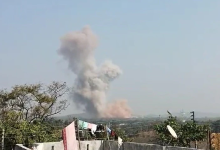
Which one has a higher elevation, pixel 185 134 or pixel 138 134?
pixel 185 134

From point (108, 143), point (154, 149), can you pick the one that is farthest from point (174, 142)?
point (154, 149)

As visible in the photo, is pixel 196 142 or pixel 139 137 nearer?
pixel 196 142

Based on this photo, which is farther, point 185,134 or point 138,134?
point 138,134

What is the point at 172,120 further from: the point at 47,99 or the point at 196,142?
the point at 47,99

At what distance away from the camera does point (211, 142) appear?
18469 millimetres

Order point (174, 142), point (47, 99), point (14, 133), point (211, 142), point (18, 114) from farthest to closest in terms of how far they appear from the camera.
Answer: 1. point (47, 99)
2. point (18, 114)
3. point (14, 133)
4. point (174, 142)
5. point (211, 142)

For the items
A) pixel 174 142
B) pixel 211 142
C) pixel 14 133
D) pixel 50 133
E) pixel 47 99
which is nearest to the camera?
pixel 211 142

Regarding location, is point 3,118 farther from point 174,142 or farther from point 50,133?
point 174,142

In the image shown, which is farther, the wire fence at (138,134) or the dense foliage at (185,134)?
the wire fence at (138,134)

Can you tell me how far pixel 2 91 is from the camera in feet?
107

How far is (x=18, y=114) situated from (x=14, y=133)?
490 centimetres

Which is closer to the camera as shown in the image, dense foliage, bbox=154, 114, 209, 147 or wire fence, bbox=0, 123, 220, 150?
dense foliage, bbox=154, 114, 209, 147

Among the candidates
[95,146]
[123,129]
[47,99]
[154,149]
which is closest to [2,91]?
[47,99]

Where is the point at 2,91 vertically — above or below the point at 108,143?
above
